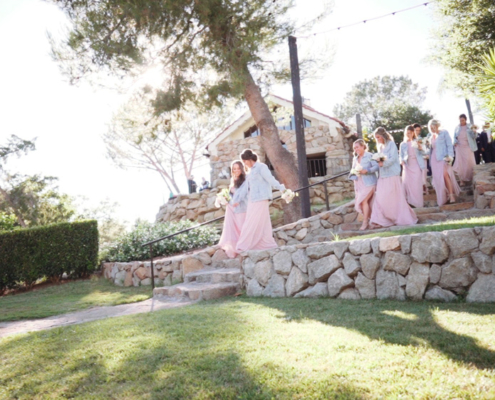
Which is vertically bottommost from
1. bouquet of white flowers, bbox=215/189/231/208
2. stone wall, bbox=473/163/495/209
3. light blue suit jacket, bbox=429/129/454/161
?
stone wall, bbox=473/163/495/209

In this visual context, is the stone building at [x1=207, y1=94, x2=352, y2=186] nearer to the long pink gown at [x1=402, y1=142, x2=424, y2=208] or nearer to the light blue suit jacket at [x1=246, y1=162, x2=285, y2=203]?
the long pink gown at [x1=402, y1=142, x2=424, y2=208]

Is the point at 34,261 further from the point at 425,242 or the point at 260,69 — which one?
the point at 425,242

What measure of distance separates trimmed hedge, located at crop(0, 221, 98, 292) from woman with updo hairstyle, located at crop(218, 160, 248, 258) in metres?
5.29

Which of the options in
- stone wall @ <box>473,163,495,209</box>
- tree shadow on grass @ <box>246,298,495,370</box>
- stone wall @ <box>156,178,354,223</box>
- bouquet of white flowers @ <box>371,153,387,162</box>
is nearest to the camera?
tree shadow on grass @ <box>246,298,495,370</box>

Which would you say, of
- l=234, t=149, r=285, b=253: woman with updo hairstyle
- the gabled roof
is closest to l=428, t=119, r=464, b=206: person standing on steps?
l=234, t=149, r=285, b=253: woman with updo hairstyle

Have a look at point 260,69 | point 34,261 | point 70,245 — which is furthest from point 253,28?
point 34,261

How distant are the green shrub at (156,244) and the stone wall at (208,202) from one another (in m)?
Result: 3.47

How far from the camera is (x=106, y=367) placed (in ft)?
11.5

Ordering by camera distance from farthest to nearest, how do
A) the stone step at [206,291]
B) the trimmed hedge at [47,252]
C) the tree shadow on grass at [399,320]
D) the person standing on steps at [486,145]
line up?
1. the person standing on steps at [486,145]
2. the trimmed hedge at [47,252]
3. the stone step at [206,291]
4. the tree shadow on grass at [399,320]

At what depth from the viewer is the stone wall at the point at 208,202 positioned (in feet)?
52.5

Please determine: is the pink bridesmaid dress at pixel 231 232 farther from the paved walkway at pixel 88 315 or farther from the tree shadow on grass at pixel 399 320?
the tree shadow on grass at pixel 399 320

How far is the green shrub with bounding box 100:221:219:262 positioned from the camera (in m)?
11.5

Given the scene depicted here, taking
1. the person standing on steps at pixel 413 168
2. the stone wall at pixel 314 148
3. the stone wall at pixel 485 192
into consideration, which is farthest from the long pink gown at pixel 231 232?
the stone wall at pixel 314 148

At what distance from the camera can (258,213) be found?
7914mm
